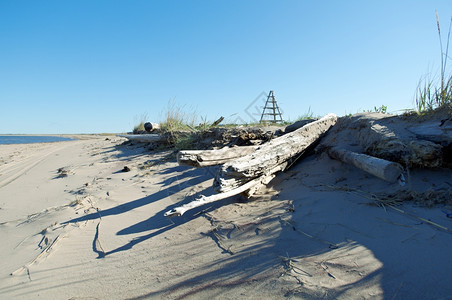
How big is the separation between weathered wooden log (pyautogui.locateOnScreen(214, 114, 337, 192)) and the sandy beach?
35 centimetres

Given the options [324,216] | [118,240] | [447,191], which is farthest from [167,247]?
[447,191]

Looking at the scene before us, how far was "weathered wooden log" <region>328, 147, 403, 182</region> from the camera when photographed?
2490mm

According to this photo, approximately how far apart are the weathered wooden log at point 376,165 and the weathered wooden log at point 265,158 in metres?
0.73

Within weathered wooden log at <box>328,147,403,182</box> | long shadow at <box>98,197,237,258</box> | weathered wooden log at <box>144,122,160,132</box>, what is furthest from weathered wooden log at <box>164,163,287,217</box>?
weathered wooden log at <box>144,122,160,132</box>

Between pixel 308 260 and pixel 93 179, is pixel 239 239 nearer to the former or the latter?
pixel 308 260

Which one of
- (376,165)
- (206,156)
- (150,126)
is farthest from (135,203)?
(150,126)

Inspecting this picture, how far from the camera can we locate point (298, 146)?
12.7 feet

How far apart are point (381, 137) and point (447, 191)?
1.02 m

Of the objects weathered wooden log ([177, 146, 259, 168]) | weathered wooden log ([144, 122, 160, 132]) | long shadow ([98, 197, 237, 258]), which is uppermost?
weathered wooden log ([144, 122, 160, 132])

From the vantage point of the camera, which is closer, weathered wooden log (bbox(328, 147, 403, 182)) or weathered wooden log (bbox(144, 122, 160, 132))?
weathered wooden log (bbox(328, 147, 403, 182))

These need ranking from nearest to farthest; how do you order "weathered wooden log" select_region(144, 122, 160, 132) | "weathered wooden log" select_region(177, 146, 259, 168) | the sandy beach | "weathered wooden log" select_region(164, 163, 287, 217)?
the sandy beach → "weathered wooden log" select_region(164, 163, 287, 217) → "weathered wooden log" select_region(177, 146, 259, 168) → "weathered wooden log" select_region(144, 122, 160, 132)

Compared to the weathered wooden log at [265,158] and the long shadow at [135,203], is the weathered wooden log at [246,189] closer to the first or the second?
the weathered wooden log at [265,158]

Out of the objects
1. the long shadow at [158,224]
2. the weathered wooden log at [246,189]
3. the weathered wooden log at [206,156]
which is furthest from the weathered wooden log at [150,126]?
the weathered wooden log at [246,189]

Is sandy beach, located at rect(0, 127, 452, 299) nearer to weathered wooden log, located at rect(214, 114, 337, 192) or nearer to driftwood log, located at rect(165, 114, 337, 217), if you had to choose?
driftwood log, located at rect(165, 114, 337, 217)
